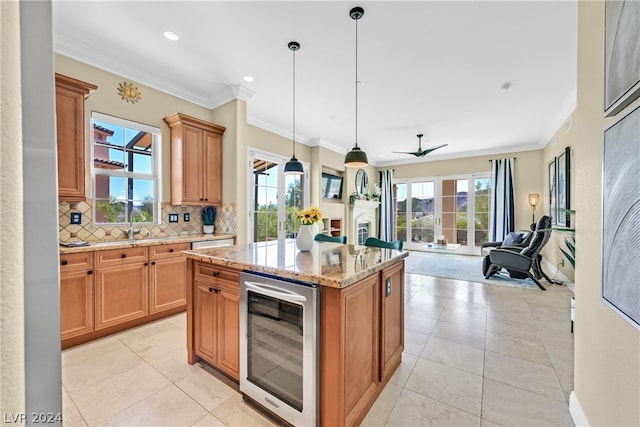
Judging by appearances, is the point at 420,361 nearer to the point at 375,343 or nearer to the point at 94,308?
the point at 375,343

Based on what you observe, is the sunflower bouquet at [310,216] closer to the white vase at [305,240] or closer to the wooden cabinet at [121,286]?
the white vase at [305,240]

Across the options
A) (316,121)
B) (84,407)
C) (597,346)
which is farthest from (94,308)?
(316,121)

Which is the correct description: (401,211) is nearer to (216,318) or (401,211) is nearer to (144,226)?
(144,226)

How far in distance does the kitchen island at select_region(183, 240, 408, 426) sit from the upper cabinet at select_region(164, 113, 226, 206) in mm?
1713

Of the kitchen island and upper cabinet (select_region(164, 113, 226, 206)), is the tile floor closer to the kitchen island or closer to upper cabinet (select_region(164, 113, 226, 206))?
the kitchen island

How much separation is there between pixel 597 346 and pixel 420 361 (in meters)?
1.22

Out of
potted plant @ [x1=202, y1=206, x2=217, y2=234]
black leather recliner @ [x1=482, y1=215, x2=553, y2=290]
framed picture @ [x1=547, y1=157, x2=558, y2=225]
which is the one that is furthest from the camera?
framed picture @ [x1=547, y1=157, x2=558, y2=225]

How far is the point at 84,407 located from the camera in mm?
1735

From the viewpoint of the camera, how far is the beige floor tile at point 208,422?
5.27 feet

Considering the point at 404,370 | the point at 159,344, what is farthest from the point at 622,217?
the point at 159,344

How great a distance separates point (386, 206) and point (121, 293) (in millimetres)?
7232

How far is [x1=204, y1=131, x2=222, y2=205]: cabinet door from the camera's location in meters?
3.75

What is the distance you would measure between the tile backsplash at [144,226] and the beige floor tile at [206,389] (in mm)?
1978

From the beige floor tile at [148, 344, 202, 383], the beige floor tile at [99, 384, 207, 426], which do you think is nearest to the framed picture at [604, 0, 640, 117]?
the beige floor tile at [99, 384, 207, 426]
